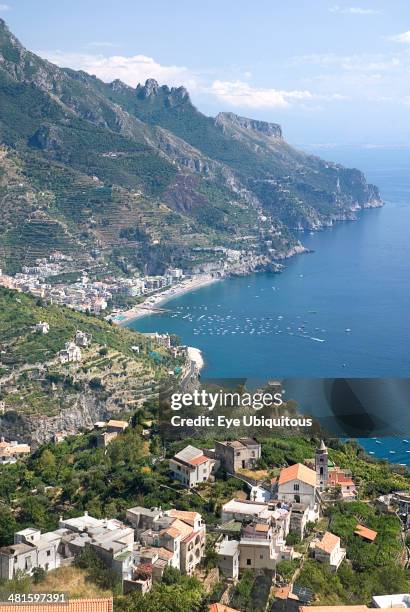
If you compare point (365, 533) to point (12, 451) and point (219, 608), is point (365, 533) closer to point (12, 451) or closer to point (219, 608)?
point (219, 608)

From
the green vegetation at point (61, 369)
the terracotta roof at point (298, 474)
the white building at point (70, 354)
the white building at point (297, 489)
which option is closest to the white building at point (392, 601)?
the white building at point (297, 489)

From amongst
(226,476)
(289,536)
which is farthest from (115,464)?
(289,536)

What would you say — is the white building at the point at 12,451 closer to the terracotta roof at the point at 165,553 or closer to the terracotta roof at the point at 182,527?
the terracotta roof at the point at 182,527

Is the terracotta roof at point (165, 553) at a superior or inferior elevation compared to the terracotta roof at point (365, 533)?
superior

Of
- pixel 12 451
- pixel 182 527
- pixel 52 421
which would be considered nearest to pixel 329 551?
pixel 182 527

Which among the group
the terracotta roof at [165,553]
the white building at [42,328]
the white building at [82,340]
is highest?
the terracotta roof at [165,553]

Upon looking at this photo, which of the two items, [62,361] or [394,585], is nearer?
[394,585]

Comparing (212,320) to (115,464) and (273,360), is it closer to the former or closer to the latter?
(273,360)
